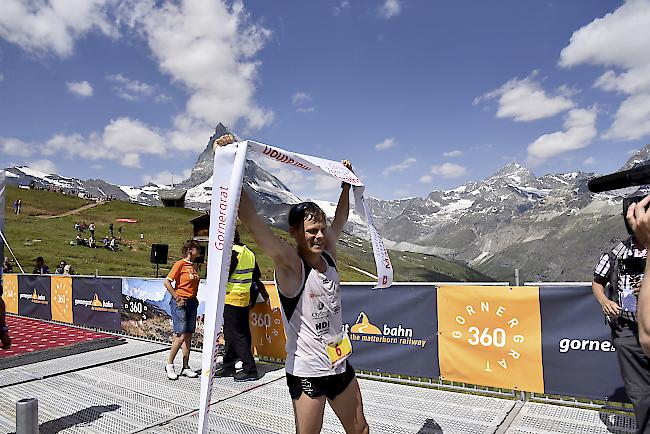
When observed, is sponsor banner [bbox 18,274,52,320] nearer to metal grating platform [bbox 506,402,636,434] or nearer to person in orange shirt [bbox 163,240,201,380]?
person in orange shirt [bbox 163,240,201,380]

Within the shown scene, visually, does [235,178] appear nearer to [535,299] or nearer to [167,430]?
[167,430]

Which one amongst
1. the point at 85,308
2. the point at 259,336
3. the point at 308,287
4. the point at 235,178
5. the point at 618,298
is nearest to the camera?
the point at 235,178

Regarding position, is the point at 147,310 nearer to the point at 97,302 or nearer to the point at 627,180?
the point at 97,302

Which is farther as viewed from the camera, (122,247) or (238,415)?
(122,247)

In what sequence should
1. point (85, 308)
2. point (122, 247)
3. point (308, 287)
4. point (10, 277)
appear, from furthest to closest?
point (122, 247)
point (10, 277)
point (85, 308)
point (308, 287)

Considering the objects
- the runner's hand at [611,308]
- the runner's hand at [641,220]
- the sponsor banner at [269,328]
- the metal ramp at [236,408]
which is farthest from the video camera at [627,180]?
the sponsor banner at [269,328]

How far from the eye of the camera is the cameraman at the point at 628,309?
3643 millimetres

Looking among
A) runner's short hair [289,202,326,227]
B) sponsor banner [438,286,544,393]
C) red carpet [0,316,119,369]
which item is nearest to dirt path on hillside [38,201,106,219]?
red carpet [0,316,119,369]

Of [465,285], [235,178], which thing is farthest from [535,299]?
[235,178]

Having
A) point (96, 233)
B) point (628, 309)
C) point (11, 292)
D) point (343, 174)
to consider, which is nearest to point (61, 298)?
point (11, 292)

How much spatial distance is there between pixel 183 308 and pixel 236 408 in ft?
6.50

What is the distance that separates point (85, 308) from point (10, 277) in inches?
225

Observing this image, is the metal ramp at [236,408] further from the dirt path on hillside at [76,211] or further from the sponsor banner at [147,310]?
the dirt path on hillside at [76,211]

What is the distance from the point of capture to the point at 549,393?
17.9ft
